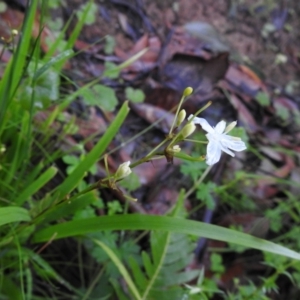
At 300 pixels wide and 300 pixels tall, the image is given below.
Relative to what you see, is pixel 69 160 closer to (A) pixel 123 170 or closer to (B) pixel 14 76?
(B) pixel 14 76

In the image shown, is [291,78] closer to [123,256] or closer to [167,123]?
[167,123]

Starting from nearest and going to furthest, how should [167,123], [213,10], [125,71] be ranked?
1. [167,123]
2. [125,71]
3. [213,10]

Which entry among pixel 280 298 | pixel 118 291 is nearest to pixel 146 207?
pixel 118 291

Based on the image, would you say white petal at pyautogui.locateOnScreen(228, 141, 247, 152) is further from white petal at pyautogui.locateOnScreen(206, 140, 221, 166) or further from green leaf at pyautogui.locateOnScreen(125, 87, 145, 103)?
green leaf at pyautogui.locateOnScreen(125, 87, 145, 103)

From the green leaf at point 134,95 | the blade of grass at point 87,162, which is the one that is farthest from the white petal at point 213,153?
the green leaf at point 134,95

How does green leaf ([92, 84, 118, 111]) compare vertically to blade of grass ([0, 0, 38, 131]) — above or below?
below

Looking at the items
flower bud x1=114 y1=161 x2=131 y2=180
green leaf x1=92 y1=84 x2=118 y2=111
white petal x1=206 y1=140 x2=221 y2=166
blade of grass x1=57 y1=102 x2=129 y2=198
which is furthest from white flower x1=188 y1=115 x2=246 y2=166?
green leaf x1=92 y1=84 x2=118 y2=111
